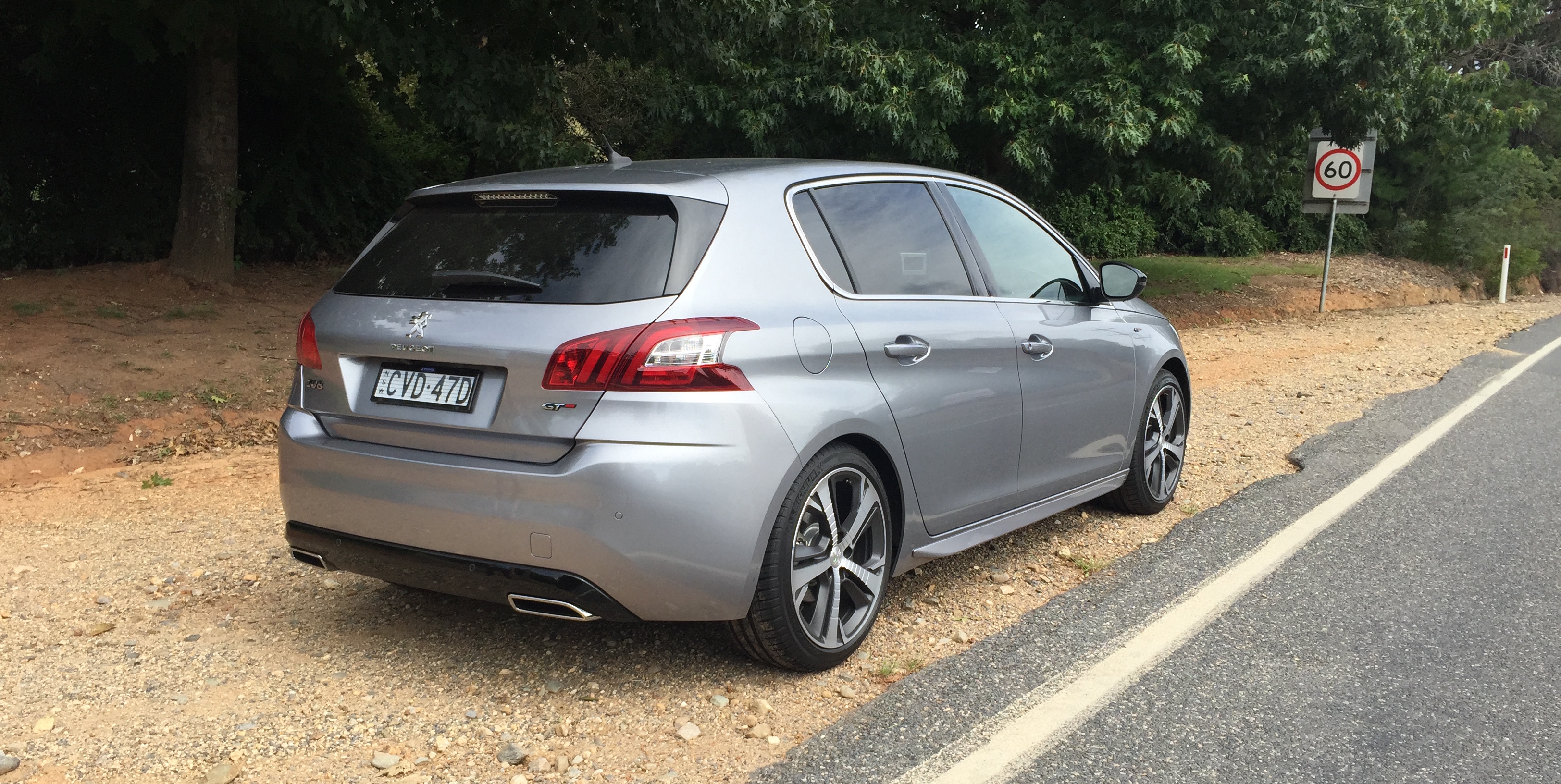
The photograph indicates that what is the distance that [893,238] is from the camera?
4.57 meters

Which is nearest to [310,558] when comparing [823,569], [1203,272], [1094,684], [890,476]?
[823,569]

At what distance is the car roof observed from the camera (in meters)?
3.96

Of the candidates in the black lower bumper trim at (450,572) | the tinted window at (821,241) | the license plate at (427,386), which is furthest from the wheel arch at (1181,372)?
the license plate at (427,386)

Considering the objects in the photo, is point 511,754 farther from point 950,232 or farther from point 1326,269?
point 1326,269

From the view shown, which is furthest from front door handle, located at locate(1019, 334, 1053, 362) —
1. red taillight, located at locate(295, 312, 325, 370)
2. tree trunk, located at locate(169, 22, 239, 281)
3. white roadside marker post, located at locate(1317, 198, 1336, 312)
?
white roadside marker post, located at locate(1317, 198, 1336, 312)

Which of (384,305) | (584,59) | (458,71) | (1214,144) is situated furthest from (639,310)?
(1214,144)

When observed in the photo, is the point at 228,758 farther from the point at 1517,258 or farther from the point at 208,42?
the point at 1517,258

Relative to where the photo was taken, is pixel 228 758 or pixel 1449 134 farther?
pixel 1449 134

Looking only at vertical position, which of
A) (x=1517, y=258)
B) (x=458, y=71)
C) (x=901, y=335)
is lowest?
(x=1517, y=258)

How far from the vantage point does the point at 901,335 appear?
429 centimetres

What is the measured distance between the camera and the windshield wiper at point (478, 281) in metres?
3.77

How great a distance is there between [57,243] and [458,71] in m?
5.09

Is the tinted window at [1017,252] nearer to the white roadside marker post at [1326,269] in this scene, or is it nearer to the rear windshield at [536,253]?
the rear windshield at [536,253]

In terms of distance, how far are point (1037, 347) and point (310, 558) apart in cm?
284
